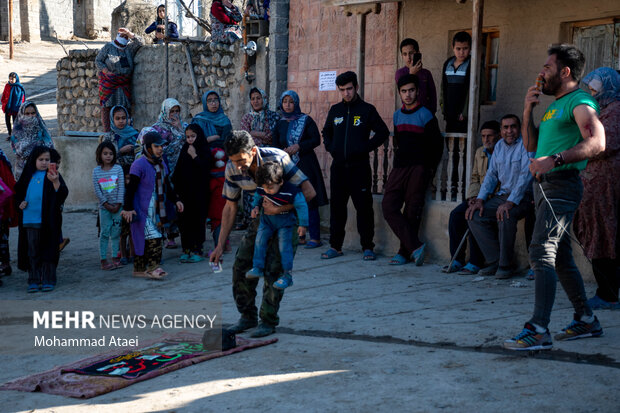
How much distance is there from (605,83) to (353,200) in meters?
3.43

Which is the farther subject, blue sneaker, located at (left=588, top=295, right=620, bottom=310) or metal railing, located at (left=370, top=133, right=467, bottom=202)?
metal railing, located at (left=370, top=133, right=467, bottom=202)

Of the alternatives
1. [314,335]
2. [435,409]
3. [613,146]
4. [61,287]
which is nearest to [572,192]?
[613,146]

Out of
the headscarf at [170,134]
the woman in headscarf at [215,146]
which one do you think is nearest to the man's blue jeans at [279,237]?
the woman in headscarf at [215,146]

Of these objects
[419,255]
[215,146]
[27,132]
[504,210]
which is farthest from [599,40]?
[27,132]

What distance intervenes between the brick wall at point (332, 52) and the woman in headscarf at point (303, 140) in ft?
3.85

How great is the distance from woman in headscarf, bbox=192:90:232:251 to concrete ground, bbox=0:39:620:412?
5.28 ft

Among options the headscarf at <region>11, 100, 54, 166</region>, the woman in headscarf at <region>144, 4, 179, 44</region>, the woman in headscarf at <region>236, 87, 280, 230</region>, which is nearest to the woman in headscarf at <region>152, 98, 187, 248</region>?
the woman in headscarf at <region>236, 87, 280, 230</region>

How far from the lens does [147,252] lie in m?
7.90

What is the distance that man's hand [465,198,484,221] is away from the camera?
7.20 metres

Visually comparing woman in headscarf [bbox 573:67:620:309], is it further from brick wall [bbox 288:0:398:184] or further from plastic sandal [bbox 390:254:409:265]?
brick wall [bbox 288:0:398:184]

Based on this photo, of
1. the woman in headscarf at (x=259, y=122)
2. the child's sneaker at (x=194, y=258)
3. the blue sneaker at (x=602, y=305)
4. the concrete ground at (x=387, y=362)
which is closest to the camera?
the concrete ground at (x=387, y=362)

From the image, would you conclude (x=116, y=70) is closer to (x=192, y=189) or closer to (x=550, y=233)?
(x=192, y=189)

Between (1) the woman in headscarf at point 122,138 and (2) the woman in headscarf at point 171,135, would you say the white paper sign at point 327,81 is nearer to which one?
(2) the woman in headscarf at point 171,135

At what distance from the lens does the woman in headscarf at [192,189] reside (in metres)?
8.52
